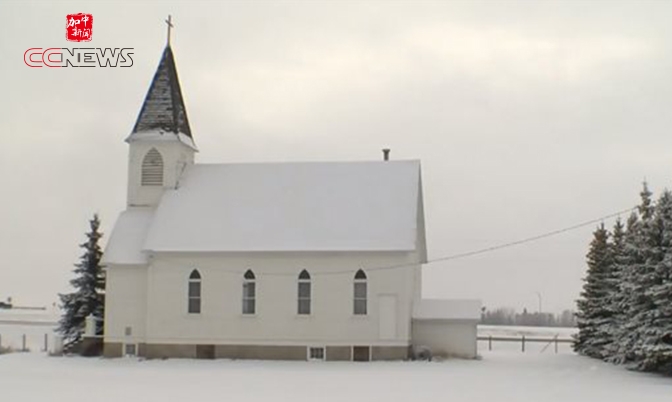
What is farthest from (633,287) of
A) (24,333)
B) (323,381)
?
(24,333)

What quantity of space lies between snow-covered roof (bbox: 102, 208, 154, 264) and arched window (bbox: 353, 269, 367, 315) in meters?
9.40

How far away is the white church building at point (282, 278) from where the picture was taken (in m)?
42.1

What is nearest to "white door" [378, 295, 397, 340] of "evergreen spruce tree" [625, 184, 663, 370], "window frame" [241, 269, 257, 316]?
"window frame" [241, 269, 257, 316]

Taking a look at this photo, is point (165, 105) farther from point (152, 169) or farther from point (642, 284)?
point (642, 284)

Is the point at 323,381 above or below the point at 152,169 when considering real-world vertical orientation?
below

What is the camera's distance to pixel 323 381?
102 ft

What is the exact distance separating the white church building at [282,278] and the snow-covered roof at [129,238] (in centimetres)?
5

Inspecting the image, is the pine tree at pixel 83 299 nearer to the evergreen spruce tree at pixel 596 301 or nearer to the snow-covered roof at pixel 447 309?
the snow-covered roof at pixel 447 309

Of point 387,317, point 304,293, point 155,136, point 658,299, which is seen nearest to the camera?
point 658,299

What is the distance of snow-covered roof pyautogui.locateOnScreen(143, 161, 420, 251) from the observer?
42.8 metres

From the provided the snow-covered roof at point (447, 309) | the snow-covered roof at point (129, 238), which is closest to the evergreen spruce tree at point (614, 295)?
the snow-covered roof at point (447, 309)

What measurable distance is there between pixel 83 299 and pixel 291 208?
10715 millimetres

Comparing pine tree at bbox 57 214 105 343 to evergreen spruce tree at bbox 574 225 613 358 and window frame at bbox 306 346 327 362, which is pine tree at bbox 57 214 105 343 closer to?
window frame at bbox 306 346 327 362

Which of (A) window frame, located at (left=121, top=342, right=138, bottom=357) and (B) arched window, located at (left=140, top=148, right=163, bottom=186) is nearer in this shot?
(A) window frame, located at (left=121, top=342, right=138, bottom=357)
